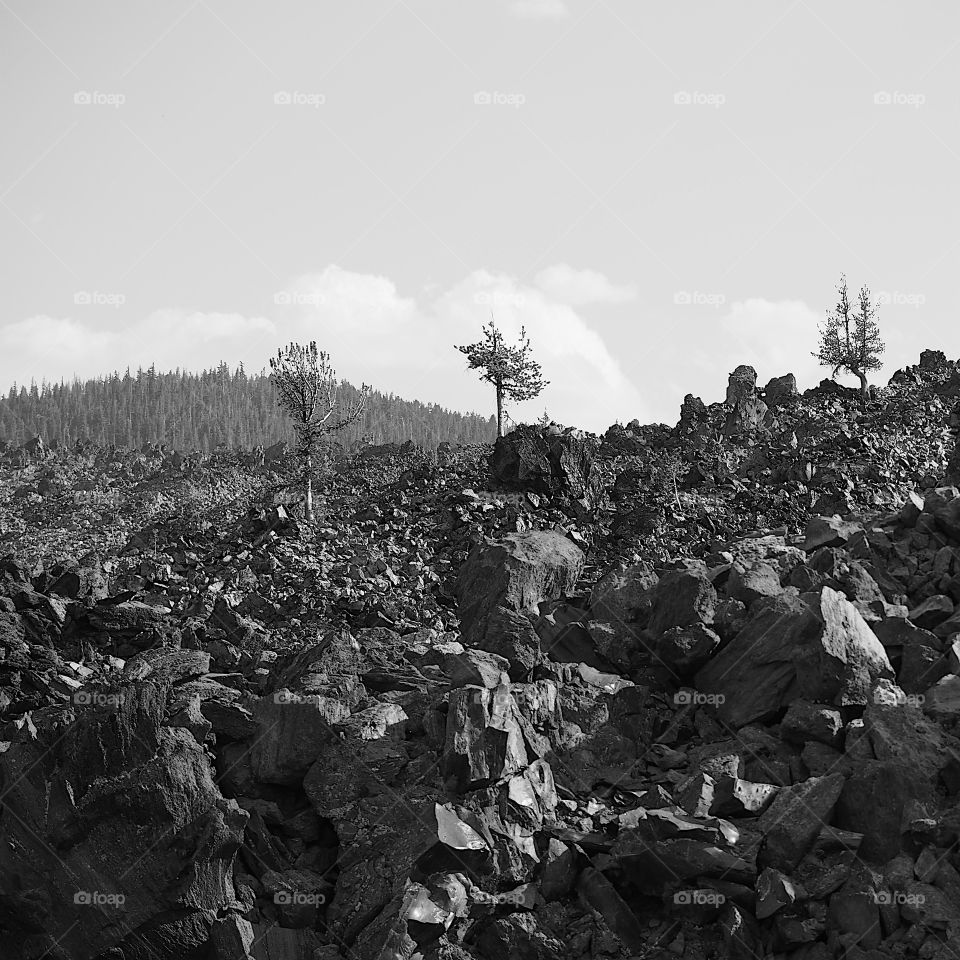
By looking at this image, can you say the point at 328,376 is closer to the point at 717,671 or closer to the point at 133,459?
the point at 717,671

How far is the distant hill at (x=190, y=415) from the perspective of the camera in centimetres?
11394

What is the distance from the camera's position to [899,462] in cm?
2941

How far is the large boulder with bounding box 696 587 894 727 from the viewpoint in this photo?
13695mm

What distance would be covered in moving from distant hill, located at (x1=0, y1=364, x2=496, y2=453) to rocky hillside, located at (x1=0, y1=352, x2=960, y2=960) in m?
86.4

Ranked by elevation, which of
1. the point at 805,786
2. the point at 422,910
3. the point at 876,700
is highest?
the point at 876,700

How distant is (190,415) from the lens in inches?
4958

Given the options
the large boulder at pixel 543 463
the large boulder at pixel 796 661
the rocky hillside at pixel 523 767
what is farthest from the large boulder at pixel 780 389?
the large boulder at pixel 796 661

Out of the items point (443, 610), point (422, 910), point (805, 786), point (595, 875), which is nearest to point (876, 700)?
point (805, 786)

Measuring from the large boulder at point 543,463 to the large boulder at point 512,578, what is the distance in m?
8.84

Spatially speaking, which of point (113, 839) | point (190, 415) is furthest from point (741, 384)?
point (190, 415)

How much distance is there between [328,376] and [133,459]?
34.4 meters

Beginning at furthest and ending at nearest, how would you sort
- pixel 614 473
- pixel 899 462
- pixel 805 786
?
1. pixel 614 473
2. pixel 899 462
3. pixel 805 786

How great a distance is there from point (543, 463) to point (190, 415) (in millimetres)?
104017

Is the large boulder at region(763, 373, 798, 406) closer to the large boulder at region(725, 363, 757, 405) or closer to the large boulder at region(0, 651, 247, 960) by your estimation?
the large boulder at region(725, 363, 757, 405)
